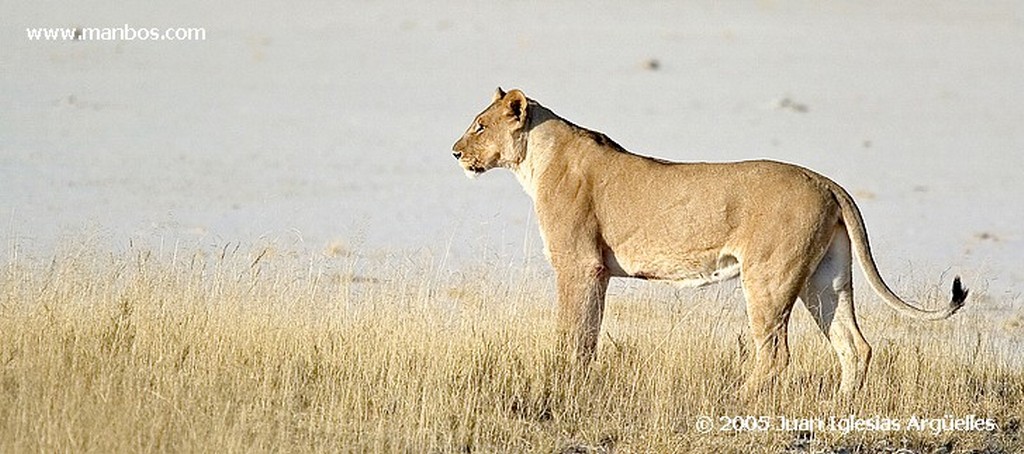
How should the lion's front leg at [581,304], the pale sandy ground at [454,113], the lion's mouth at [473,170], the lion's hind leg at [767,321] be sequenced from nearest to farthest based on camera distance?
the lion's hind leg at [767,321], the lion's front leg at [581,304], the lion's mouth at [473,170], the pale sandy ground at [454,113]

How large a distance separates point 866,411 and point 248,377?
118 inches

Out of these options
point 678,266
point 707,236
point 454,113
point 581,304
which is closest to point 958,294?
point 707,236

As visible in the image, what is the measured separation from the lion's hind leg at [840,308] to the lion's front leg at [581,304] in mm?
1055

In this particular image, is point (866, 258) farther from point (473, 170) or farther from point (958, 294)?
point (473, 170)

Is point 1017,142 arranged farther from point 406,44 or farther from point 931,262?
point 406,44

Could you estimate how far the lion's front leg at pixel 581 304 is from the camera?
28.5ft

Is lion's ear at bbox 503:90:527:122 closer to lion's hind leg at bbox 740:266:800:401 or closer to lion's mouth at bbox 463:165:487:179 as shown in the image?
lion's mouth at bbox 463:165:487:179

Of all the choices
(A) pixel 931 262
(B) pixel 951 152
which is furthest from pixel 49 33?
(A) pixel 931 262

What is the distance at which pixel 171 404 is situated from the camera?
7574 millimetres

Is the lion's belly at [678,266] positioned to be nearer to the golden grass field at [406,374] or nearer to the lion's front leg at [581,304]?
the lion's front leg at [581,304]

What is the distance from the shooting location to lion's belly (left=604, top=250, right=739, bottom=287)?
8.57 meters

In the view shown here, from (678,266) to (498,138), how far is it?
132 centimetres

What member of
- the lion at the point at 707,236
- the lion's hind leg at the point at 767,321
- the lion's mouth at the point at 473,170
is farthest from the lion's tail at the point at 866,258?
the lion's mouth at the point at 473,170

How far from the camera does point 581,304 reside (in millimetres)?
8695
